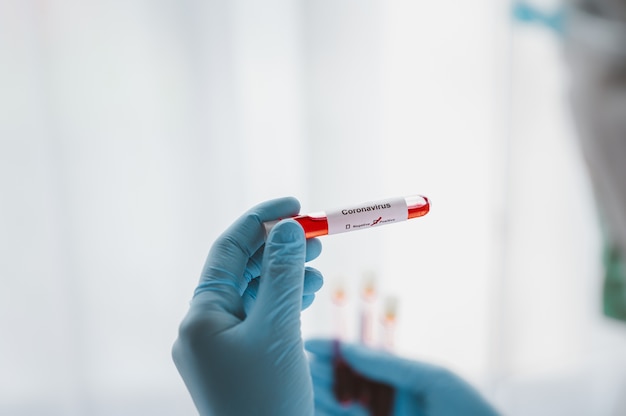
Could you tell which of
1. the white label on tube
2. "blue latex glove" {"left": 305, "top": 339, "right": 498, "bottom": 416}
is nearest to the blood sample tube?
the white label on tube

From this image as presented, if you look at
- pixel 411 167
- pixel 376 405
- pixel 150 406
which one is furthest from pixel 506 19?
pixel 150 406

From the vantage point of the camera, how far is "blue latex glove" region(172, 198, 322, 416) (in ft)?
1.88

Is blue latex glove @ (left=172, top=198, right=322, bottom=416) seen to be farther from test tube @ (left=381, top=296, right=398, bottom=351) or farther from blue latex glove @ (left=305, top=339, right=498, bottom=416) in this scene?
test tube @ (left=381, top=296, right=398, bottom=351)

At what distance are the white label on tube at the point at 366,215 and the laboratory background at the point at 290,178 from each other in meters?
0.38

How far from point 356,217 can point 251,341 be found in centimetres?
20

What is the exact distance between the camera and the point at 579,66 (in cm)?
110

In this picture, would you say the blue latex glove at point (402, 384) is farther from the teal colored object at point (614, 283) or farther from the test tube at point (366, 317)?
the teal colored object at point (614, 283)

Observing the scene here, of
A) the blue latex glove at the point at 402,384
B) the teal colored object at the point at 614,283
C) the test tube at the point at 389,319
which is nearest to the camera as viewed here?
the blue latex glove at the point at 402,384

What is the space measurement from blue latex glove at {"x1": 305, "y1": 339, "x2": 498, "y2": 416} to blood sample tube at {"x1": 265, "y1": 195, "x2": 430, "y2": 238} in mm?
328

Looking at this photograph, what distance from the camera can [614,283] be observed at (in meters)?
1.38

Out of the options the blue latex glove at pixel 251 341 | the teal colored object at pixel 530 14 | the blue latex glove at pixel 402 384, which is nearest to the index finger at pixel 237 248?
the blue latex glove at pixel 251 341

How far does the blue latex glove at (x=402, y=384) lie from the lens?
2.80ft

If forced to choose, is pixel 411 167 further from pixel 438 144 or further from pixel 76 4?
pixel 76 4

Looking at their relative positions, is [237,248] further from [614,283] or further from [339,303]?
[614,283]
